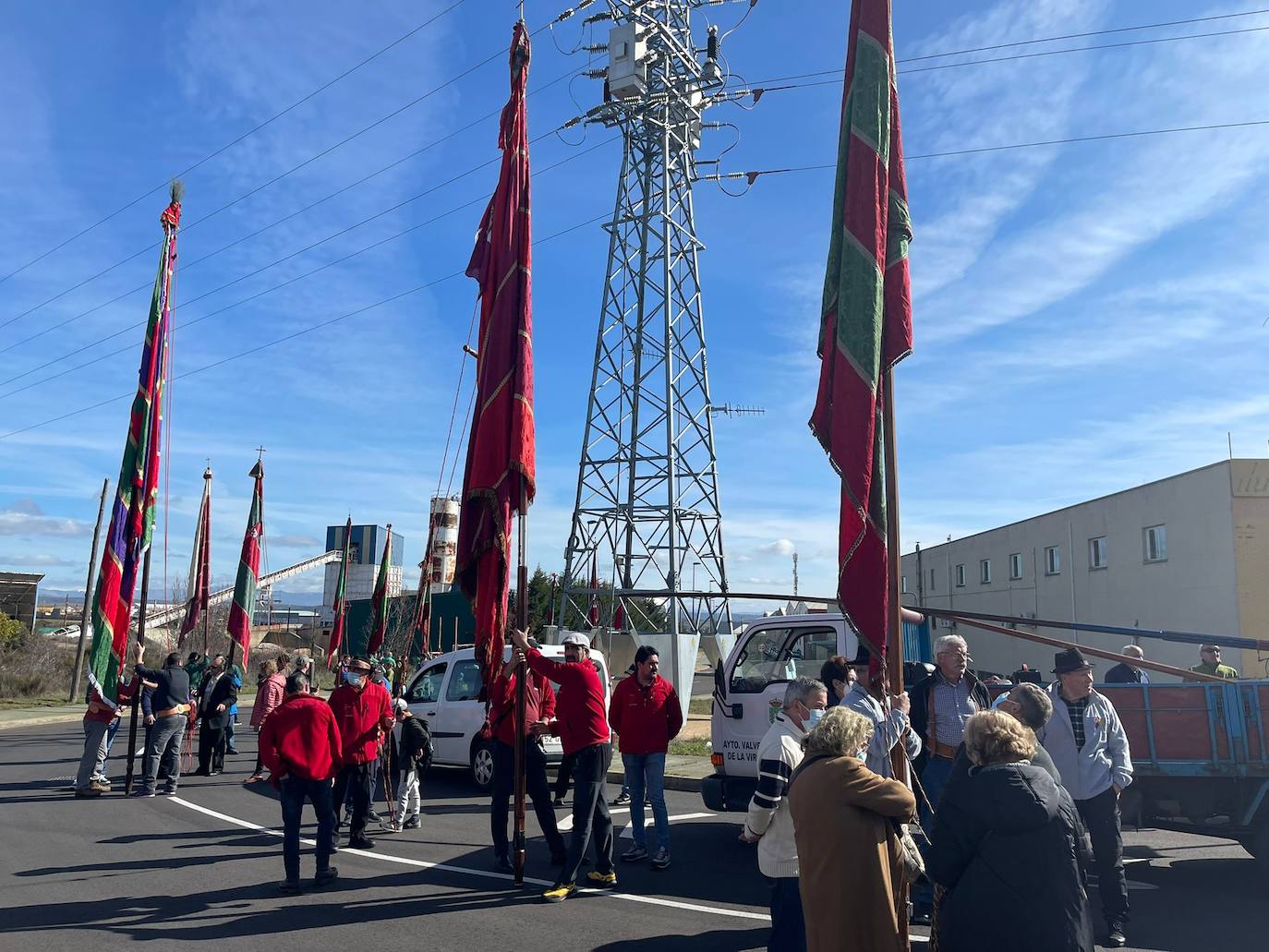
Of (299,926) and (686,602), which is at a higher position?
(686,602)

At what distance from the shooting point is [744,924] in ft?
21.6

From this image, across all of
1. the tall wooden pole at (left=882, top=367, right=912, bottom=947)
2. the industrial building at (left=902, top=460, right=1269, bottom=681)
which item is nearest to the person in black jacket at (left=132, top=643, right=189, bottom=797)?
the tall wooden pole at (left=882, top=367, right=912, bottom=947)

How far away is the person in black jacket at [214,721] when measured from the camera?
1458 cm

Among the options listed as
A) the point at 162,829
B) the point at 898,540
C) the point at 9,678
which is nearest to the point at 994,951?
the point at 898,540

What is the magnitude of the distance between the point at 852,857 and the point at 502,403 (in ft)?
16.7

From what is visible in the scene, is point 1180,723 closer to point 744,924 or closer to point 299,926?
point 744,924

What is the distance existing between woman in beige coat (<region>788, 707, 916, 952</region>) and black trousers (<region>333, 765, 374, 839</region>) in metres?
6.45

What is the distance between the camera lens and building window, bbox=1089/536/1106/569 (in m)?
27.9

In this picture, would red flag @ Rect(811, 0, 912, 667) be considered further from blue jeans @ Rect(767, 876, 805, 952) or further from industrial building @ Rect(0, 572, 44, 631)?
industrial building @ Rect(0, 572, 44, 631)

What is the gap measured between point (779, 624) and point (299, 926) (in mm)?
5042

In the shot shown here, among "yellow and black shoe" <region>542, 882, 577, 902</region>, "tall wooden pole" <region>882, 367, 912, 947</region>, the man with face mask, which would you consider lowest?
"yellow and black shoe" <region>542, 882, 577, 902</region>

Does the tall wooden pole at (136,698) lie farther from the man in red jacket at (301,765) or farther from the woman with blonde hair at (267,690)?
the man in red jacket at (301,765)


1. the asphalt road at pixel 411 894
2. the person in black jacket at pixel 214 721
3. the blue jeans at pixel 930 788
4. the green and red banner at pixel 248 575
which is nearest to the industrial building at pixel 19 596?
the green and red banner at pixel 248 575

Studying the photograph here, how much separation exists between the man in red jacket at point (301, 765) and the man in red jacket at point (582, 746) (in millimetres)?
1670
